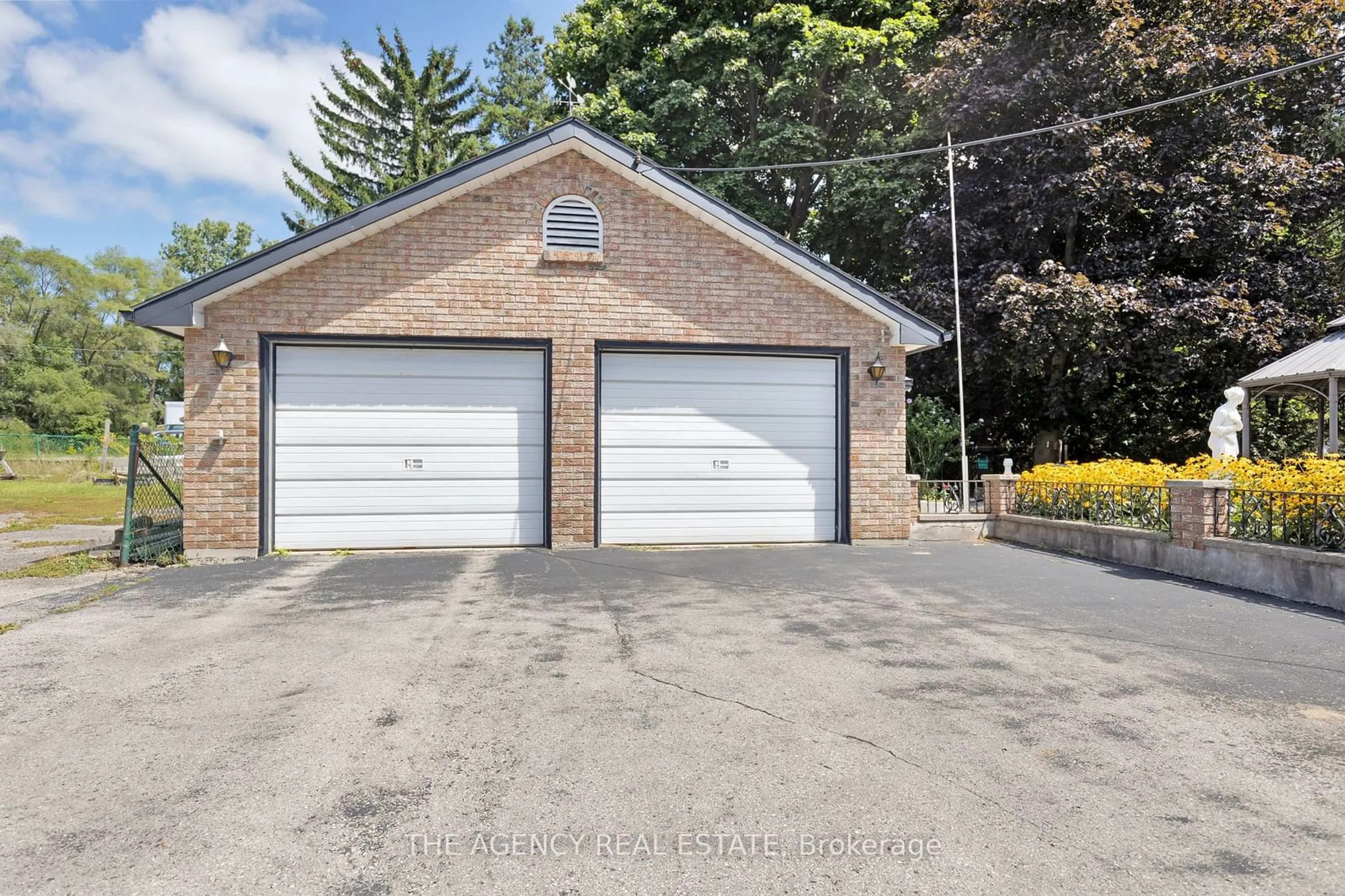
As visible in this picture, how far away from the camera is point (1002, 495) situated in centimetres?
1147

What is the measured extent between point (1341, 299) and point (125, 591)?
2049 centimetres

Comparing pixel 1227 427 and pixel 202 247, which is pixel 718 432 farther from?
pixel 202 247

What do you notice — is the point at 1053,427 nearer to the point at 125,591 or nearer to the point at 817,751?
the point at 817,751

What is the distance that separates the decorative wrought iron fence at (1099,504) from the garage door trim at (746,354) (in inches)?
106

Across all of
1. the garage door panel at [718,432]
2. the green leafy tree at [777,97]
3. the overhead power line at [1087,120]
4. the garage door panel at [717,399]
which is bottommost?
the garage door panel at [718,432]

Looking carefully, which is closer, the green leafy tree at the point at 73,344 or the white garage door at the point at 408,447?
the white garage door at the point at 408,447

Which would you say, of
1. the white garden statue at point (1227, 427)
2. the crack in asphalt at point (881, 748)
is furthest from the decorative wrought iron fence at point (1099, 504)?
the crack in asphalt at point (881, 748)

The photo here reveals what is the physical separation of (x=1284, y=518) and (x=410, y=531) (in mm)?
9578

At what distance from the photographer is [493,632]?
5.71 meters

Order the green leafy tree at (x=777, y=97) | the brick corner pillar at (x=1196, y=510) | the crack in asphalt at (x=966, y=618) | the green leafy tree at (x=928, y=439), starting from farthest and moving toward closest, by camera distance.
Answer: the green leafy tree at (x=777, y=97) < the green leafy tree at (x=928, y=439) < the brick corner pillar at (x=1196, y=510) < the crack in asphalt at (x=966, y=618)

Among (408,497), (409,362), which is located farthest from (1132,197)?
(408,497)

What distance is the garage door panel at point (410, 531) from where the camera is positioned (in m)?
9.73

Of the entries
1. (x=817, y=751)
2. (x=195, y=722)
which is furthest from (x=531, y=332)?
(x=817, y=751)

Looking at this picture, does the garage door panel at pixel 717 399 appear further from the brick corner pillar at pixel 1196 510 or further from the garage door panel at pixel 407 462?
the brick corner pillar at pixel 1196 510
